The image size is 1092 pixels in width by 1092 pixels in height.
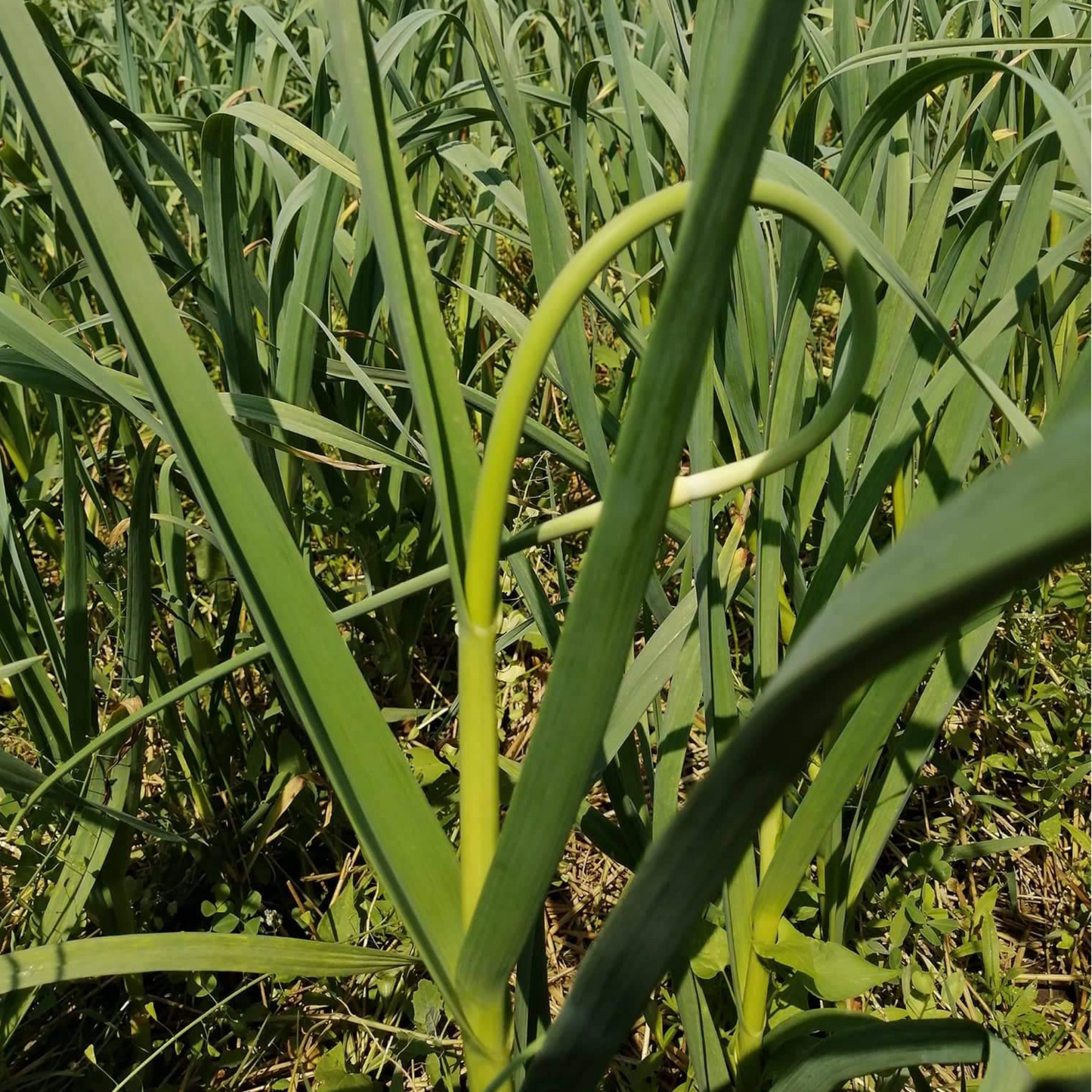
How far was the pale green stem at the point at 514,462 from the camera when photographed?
1.24 ft

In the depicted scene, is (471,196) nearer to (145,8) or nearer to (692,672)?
(692,672)

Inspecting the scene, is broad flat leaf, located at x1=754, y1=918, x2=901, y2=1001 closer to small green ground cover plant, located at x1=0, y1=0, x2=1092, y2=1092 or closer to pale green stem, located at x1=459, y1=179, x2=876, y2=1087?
small green ground cover plant, located at x1=0, y1=0, x2=1092, y2=1092

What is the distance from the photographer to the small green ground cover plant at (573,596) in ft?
1.24

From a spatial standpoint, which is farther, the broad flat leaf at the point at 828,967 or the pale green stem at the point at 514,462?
the broad flat leaf at the point at 828,967

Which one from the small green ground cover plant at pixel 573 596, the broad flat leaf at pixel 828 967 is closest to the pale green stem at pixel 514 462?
the small green ground cover plant at pixel 573 596

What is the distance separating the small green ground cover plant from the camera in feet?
1.24

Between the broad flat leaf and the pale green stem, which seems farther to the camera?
the broad flat leaf

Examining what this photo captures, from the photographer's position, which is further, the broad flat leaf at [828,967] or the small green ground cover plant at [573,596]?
the broad flat leaf at [828,967]

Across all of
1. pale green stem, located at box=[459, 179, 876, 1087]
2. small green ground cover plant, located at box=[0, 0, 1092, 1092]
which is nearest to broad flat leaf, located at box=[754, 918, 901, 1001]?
small green ground cover plant, located at box=[0, 0, 1092, 1092]

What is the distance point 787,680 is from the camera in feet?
0.87

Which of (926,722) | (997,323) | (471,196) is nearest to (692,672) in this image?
(926,722)

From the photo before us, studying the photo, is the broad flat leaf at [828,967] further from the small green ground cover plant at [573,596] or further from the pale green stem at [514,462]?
the pale green stem at [514,462]

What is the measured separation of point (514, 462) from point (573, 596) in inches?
3.6

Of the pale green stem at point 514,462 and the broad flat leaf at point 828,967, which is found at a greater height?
the pale green stem at point 514,462
